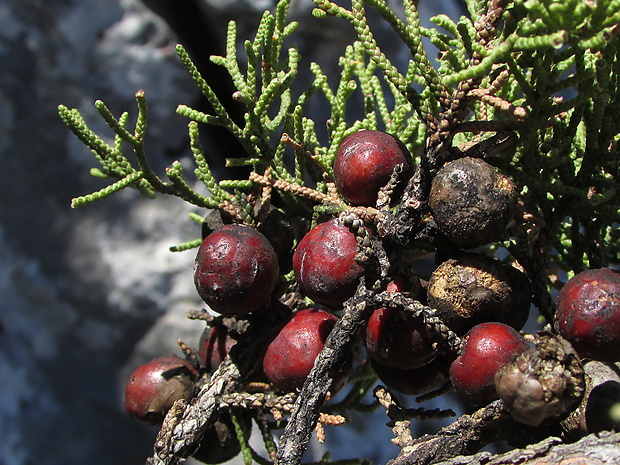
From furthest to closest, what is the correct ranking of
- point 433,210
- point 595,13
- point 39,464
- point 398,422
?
point 39,464 < point 398,422 < point 433,210 < point 595,13

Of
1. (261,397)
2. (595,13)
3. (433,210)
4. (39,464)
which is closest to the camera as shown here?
(595,13)

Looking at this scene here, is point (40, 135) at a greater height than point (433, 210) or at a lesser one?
greater

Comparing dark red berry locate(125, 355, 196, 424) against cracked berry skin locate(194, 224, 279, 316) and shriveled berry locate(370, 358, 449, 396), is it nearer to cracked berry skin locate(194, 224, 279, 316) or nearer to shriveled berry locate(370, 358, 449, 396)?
cracked berry skin locate(194, 224, 279, 316)

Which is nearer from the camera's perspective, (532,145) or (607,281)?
(607,281)

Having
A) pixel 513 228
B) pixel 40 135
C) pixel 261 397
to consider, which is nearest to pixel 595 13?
pixel 513 228

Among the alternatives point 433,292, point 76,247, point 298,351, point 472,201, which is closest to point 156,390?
point 298,351

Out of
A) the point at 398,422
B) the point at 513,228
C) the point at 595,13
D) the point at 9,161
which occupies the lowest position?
the point at 398,422

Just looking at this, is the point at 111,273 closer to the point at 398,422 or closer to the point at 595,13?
the point at 398,422

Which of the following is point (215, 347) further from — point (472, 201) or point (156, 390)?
point (472, 201)
